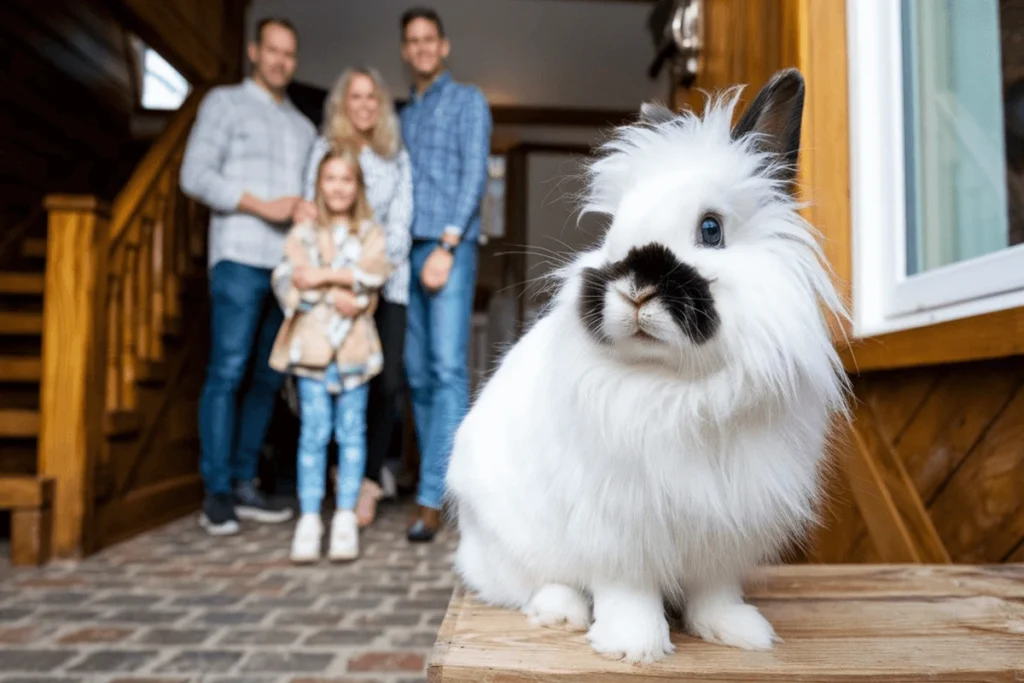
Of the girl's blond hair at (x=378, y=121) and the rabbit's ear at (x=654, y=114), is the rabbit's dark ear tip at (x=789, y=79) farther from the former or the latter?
the girl's blond hair at (x=378, y=121)

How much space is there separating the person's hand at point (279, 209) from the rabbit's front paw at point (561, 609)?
2519 millimetres

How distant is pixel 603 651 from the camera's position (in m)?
0.92

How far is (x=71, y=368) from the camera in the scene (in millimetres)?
2900

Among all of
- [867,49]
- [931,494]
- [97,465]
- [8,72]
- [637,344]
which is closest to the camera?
[637,344]

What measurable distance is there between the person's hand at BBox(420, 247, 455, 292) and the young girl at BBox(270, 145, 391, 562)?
0.49ft

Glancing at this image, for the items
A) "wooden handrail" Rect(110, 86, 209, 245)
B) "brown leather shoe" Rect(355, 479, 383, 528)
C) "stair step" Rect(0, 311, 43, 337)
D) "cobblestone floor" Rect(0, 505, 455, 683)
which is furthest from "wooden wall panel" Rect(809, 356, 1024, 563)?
"stair step" Rect(0, 311, 43, 337)

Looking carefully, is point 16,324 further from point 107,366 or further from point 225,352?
point 225,352

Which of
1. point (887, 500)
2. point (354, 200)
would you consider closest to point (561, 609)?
point (887, 500)

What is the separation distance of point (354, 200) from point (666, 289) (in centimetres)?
233

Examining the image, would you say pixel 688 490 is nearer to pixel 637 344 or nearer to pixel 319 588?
pixel 637 344

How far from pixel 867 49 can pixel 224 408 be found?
8.96ft

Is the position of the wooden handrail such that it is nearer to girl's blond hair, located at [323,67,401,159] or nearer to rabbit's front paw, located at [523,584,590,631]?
girl's blond hair, located at [323,67,401,159]

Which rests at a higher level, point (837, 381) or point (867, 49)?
point (867, 49)

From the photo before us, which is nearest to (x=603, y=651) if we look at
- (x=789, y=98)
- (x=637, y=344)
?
(x=637, y=344)
